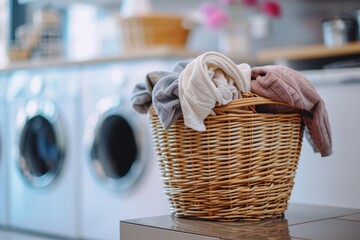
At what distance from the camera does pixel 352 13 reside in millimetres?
3037

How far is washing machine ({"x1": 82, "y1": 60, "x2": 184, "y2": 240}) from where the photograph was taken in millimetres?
2752

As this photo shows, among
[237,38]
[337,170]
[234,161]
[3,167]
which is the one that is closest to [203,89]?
[234,161]

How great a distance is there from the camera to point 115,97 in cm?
289

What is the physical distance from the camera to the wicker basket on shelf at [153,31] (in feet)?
9.73

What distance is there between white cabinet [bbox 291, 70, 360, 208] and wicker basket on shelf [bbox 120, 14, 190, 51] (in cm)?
111

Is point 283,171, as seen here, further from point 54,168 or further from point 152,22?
point 54,168

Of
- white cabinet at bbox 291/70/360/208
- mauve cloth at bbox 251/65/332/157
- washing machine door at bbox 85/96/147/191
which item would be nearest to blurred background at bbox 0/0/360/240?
washing machine door at bbox 85/96/147/191

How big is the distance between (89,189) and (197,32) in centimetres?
111

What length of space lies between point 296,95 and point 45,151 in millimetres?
2247

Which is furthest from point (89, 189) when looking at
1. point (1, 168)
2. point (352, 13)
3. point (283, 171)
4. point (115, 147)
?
point (283, 171)

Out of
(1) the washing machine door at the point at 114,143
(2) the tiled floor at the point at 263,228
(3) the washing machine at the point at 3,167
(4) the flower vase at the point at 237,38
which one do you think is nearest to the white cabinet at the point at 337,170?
(2) the tiled floor at the point at 263,228

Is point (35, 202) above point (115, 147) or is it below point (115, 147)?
below

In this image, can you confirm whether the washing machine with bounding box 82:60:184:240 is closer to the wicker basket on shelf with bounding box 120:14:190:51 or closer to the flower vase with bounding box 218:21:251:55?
the wicker basket on shelf with bounding box 120:14:190:51

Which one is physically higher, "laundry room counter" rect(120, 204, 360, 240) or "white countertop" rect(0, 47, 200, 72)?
"white countertop" rect(0, 47, 200, 72)
